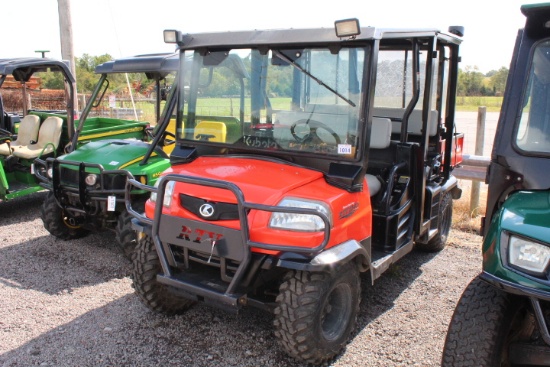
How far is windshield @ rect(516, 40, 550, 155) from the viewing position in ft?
9.28

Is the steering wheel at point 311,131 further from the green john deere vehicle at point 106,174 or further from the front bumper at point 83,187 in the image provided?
the front bumper at point 83,187

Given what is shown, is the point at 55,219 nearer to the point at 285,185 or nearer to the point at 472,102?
the point at 285,185

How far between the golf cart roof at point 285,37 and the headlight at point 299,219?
103 cm

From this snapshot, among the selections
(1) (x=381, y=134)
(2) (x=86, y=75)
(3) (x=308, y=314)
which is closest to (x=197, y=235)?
(3) (x=308, y=314)

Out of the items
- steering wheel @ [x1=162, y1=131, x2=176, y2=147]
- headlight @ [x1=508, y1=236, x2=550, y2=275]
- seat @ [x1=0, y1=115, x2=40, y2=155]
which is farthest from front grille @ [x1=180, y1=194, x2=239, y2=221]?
seat @ [x1=0, y1=115, x2=40, y2=155]

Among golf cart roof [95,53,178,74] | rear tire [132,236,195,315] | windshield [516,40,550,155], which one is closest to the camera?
windshield [516,40,550,155]

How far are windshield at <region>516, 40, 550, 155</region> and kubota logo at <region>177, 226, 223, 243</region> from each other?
5.92 ft

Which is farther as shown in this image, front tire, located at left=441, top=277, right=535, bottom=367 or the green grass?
the green grass

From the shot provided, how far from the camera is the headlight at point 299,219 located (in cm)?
296

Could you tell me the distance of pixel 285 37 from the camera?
131 inches

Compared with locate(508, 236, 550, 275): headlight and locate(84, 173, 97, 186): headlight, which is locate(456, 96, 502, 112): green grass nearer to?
locate(84, 173, 97, 186): headlight

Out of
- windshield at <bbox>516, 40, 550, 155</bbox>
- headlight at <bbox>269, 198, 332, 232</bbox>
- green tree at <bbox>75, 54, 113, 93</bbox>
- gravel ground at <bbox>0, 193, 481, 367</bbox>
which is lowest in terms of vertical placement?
gravel ground at <bbox>0, 193, 481, 367</bbox>

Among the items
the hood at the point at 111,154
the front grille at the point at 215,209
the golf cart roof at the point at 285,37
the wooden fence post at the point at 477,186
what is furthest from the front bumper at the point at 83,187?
the wooden fence post at the point at 477,186

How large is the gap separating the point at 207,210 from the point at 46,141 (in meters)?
4.68
